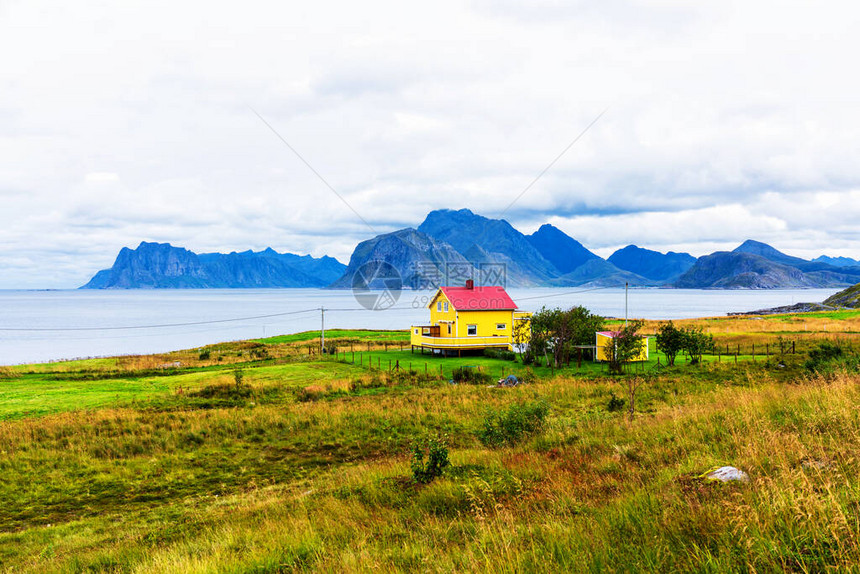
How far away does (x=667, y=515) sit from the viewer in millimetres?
5781

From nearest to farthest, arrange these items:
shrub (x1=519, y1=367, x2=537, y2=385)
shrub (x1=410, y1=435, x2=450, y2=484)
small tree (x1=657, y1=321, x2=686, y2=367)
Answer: shrub (x1=410, y1=435, x2=450, y2=484)
shrub (x1=519, y1=367, x2=537, y2=385)
small tree (x1=657, y1=321, x2=686, y2=367)

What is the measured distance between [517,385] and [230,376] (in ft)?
66.9

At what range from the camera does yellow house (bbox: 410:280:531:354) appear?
4694 cm

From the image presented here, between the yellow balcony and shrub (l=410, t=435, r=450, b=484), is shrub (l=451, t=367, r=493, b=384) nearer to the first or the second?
the yellow balcony

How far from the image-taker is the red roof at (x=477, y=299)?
47219 mm

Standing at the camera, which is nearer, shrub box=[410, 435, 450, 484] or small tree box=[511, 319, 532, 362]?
shrub box=[410, 435, 450, 484]

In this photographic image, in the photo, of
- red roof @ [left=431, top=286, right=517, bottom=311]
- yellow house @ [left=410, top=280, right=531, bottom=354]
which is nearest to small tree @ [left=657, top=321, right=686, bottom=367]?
yellow house @ [left=410, top=280, right=531, bottom=354]

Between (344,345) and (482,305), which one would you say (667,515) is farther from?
(344,345)

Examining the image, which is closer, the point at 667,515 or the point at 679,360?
the point at 667,515

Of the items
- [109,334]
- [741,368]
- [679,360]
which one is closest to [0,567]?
[741,368]

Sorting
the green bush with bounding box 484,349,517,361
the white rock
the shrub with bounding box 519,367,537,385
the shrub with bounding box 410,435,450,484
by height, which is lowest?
the shrub with bounding box 519,367,537,385

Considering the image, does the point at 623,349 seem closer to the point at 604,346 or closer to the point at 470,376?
the point at 604,346

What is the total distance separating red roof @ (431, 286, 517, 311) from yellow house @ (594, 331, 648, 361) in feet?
28.4

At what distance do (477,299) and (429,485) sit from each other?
1507 inches
